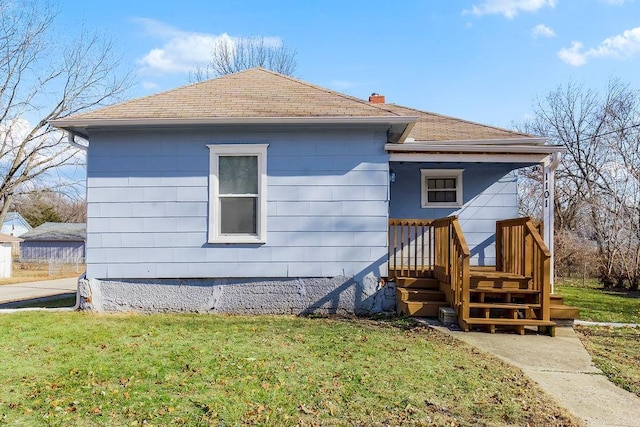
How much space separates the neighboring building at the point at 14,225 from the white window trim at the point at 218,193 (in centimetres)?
5383

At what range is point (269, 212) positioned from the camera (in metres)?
7.50

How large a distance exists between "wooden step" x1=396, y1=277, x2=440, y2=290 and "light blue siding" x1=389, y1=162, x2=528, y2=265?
2.11 meters

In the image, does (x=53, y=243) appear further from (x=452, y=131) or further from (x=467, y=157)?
(x=467, y=157)

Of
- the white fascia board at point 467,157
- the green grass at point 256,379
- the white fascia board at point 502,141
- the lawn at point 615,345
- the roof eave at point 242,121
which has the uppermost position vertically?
the white fascia board at point 502,141

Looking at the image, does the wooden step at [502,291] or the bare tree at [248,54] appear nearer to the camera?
the wooden step at [502,291]

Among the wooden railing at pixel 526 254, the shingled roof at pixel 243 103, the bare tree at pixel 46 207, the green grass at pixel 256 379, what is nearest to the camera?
the green grass at pixel 256 379

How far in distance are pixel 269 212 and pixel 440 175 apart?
3.86 m

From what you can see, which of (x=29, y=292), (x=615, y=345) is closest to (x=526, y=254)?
(x=615, y=345)

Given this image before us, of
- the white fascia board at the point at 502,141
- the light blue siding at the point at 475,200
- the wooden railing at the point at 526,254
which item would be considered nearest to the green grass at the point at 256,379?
the wooden railing at the point at 526,254

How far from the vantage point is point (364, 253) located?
7.50 meters

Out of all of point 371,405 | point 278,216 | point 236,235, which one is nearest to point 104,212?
point 236,235

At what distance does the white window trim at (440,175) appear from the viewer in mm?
9250

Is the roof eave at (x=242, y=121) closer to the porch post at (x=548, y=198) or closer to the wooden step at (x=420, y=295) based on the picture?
the wooden step at (x=420, y=295)

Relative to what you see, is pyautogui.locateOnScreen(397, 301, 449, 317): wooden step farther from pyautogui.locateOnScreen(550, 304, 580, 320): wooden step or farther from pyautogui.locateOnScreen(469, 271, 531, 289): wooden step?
pyautogui.locateOnScreen(550, 304, 580, 320): wooden step
